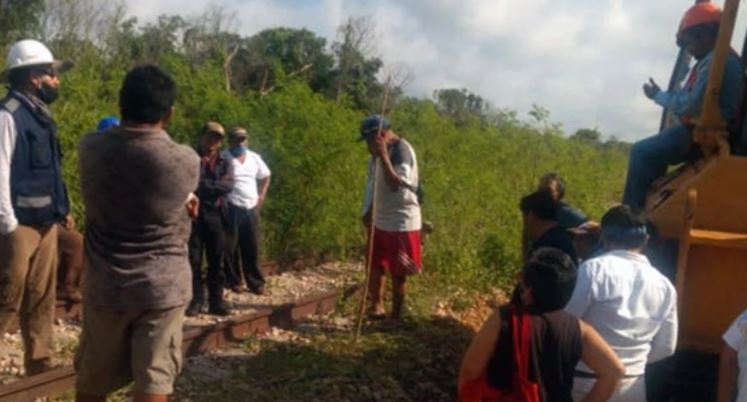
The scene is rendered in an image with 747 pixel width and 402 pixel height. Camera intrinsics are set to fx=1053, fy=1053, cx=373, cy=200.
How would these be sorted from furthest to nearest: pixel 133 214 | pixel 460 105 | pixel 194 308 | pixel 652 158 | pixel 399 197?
1. pixel 460 105
2. pixel 194 308
3. pixel 399 197
4. pixel 652 158
5. pixel 133 214

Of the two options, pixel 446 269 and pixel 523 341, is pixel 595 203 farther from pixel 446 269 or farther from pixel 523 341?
pixel 523 341

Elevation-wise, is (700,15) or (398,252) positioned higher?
(700,15)

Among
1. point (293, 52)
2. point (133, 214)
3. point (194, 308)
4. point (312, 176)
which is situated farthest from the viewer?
point (293, 52)

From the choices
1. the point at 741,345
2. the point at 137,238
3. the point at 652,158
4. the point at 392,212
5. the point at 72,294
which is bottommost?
the point at 72,294

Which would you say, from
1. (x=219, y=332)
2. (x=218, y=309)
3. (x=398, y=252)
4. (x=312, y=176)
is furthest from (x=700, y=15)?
(x=312, y=176)

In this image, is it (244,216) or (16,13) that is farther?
(16,13)

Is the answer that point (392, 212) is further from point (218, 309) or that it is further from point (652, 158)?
point (652, 158)

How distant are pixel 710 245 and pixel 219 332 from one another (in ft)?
14.4

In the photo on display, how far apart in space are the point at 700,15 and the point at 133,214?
12.5ft

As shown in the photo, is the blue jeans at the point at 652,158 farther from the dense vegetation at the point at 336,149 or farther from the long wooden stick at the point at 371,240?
the dense vegetation at the point at 336,149

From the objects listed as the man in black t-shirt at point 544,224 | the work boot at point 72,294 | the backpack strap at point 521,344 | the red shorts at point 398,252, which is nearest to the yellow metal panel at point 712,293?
the man in black t-shirt at point 544,224

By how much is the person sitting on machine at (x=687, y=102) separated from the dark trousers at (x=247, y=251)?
5.09 m

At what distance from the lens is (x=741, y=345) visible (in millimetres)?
4496

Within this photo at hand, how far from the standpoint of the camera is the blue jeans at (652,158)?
21.6 ft
